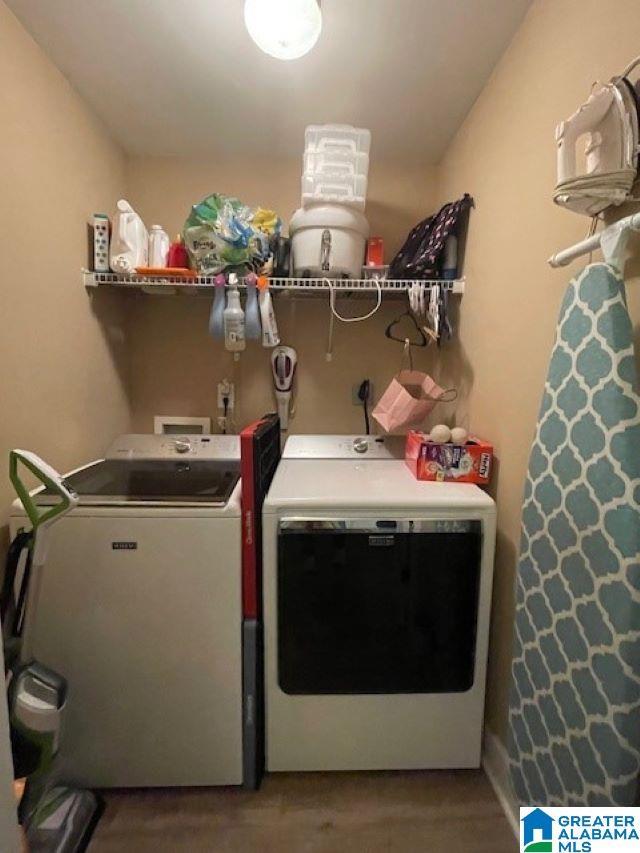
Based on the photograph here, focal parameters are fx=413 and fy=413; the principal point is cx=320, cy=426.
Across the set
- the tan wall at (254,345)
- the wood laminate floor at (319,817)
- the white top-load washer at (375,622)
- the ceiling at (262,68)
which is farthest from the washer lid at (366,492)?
the ceiling at (262,68)

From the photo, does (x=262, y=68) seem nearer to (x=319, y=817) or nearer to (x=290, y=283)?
(x=290, y=283)

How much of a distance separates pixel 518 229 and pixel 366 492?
38.3 inches

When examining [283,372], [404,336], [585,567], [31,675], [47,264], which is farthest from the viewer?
[404,336]

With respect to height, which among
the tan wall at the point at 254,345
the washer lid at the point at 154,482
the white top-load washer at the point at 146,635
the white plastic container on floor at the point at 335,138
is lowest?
the white top-load washer at the point at 146,635

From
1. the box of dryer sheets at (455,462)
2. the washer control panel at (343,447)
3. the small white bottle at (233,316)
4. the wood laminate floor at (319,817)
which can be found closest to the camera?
the wood laminate floor at (319,817)

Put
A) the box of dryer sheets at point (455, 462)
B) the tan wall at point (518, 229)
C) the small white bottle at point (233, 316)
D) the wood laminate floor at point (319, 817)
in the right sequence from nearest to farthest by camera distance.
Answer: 1. the tan wall at point (518, 229)
2. the wood laminate floor at point (319, 817)
3. the box of dryer sheets at point (455, 462)
4. the small white bottle at point (233, 316)

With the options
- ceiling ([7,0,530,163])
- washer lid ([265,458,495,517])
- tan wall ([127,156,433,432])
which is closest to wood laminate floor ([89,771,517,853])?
washer lid ([265,458,495,517])

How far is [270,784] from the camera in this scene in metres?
Result: 1.41

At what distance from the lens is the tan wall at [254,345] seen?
6.81ft

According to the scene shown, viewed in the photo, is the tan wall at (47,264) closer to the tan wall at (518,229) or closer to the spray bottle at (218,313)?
the spray bottle at (218,313)

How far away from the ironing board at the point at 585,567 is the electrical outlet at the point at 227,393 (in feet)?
5.02

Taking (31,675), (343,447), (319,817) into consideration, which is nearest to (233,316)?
(343,447)

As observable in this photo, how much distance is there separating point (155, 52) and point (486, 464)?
1.82 metres

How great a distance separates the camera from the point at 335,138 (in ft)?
5.44
